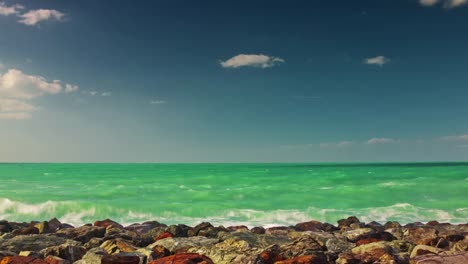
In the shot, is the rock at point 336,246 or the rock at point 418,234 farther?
the rock at point 418,234

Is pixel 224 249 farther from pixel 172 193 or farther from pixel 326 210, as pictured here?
pixel 172 193

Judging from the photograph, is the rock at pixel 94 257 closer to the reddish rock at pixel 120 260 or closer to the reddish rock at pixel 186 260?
the reddish rock at pixel 120 260

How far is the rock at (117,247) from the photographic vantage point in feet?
26.3

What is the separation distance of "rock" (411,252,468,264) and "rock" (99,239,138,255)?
4897mm

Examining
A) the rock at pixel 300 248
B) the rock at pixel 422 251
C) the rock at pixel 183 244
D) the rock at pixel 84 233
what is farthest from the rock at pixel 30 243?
the rock at pixel 422 251

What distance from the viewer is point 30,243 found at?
8883mm

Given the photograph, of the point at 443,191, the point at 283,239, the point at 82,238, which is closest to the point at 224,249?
the point at 283,239

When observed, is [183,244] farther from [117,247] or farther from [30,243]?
[30,243]

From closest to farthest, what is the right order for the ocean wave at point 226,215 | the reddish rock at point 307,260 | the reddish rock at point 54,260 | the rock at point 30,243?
the reddish rock at point 307,260
the reddish rock at point 54,260
the rock at point 30,243
the ocean wave at point 226,215

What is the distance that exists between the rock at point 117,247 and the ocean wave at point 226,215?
8.57m

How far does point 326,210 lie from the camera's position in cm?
2100

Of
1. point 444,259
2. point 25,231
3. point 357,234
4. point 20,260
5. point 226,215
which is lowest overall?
point 226,215

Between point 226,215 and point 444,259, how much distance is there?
1349 cm

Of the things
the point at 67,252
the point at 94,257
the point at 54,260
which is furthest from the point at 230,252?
the point at 67,252
